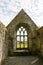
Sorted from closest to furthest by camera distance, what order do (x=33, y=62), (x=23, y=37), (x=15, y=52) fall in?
(x=33, y=62)
(x=15, y=52)
(x=23, y=37)

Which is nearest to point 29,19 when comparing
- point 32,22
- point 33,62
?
point 32,22

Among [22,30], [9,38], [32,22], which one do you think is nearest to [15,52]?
[9,38]

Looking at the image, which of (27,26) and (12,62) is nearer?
(12,62)

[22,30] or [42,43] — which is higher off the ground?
[22,30]

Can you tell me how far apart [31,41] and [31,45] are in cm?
39

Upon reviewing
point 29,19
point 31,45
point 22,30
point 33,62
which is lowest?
point 33,62

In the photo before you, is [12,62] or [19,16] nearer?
[12,62]

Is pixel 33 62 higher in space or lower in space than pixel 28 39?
lower

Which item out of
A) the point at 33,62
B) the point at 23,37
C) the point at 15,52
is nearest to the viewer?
the point at 33,62

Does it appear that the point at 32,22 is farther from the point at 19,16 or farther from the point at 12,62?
the point at 12,62

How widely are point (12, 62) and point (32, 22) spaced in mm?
5013

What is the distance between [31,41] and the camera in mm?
13992

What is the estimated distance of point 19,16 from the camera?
558 inches

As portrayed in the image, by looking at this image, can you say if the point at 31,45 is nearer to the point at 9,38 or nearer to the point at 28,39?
the point at 28,39
